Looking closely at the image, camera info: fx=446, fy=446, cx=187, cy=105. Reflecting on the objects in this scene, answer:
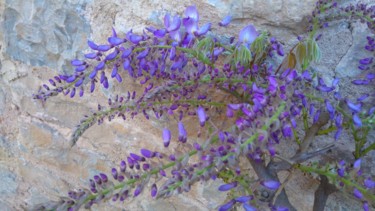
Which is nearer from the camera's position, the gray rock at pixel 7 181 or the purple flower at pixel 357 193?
the purple flower at pixel 357 193

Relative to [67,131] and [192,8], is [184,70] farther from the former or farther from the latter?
[67,131]

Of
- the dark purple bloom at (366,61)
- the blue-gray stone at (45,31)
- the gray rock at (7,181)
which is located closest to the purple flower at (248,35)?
the dark purple bloom at (366,61)

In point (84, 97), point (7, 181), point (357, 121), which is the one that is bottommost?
point (7, 181)

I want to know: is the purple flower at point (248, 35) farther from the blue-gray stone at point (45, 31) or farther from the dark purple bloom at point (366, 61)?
the blue-gray stone at point (45, 31)

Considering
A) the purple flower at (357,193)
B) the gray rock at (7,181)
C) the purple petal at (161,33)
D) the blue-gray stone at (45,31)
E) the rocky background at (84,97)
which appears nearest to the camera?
the purple flower at (357,193)

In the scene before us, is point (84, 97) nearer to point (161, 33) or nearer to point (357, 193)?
point (161, 33)

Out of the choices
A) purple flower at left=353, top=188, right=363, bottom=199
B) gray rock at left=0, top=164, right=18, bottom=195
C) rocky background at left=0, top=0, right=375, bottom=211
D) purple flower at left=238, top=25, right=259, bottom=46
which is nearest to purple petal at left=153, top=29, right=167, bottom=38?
purple flower at left=238, top=25, right=259, bottom=46

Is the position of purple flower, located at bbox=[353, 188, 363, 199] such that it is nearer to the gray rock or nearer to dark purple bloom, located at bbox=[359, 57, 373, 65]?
dark purple bloom, located at bbox=[359, 57, 373, 65]

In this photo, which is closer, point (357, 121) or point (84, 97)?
point (357, 121)

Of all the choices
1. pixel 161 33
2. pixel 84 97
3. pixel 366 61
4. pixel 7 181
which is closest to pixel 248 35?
pixel 161 33
